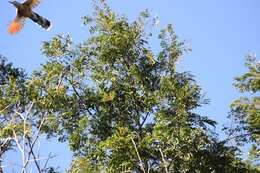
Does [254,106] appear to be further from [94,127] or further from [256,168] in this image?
[94,127]

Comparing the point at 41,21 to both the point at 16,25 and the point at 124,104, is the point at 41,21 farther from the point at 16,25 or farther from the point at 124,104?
the point at 124,104

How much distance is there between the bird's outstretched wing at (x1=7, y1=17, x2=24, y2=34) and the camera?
4771mm

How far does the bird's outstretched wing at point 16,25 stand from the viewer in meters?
4.77

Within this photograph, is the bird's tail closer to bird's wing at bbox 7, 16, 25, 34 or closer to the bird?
the bird

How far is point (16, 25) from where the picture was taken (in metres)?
4.95

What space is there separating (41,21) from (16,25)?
259 mm

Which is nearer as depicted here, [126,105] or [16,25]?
[16,25]

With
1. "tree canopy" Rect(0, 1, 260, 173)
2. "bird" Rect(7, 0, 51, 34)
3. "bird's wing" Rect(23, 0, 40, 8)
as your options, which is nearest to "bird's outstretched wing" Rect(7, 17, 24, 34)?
"bird" Rect(7, 0, 51, 34)

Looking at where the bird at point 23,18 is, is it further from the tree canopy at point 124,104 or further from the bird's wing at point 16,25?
the tree canopy at point 124,104

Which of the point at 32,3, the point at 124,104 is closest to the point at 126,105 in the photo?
the point at 124,104

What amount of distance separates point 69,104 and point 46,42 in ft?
7.53

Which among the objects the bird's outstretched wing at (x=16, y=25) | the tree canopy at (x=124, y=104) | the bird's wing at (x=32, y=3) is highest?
the tree canopy at (x=124, y=104)

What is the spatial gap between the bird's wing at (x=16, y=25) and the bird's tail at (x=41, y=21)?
119 mm

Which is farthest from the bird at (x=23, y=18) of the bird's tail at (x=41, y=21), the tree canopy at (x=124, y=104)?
the tree canopy at (x=124, y=104)
